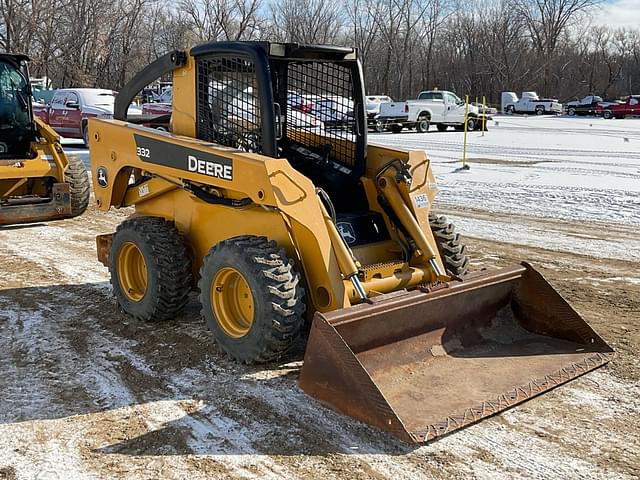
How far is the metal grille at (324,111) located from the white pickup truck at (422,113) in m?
24.9

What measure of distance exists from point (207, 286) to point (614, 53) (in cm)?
7475

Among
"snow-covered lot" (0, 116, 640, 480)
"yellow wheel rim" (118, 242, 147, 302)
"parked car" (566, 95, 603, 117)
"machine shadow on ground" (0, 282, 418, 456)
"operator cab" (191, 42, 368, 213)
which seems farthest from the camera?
"parked car" (566, 95, 603, 117)

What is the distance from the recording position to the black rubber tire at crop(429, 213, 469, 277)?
5.54 m

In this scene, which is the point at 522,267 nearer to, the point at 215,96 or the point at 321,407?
the point at 321,407

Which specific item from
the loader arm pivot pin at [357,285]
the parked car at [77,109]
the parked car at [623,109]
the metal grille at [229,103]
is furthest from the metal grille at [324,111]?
the parked car at [623,109]

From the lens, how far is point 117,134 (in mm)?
5969

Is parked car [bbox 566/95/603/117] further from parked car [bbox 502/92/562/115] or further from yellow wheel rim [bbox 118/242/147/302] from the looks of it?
yellow wheel rim [bbox 118/242/147/302]

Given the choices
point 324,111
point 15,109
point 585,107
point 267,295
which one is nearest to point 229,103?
point 324,111

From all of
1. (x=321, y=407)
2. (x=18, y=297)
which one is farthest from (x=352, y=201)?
(x=18, y=297)

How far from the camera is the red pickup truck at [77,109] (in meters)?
20.0

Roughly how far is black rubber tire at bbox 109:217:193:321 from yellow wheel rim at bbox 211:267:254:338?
721 millimetres

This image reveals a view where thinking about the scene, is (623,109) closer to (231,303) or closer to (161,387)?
(231,303)

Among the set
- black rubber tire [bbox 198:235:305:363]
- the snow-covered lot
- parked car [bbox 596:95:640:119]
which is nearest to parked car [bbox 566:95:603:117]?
parked car [bbox 596:95:640:119]

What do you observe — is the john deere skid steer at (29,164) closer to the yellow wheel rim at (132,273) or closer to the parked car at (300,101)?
the yellow wheel rim at (132,273)
